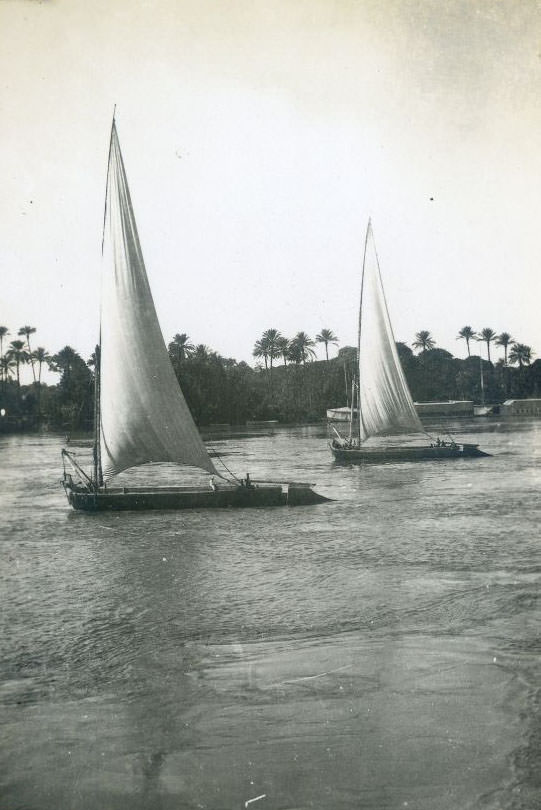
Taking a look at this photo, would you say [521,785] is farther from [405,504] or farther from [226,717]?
[405,504]

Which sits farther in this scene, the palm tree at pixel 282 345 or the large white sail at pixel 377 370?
the palm tree at pixel 282 345

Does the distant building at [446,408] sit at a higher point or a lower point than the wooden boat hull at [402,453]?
higher

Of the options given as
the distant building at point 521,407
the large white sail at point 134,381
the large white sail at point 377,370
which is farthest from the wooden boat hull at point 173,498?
the distant building at point 521,407

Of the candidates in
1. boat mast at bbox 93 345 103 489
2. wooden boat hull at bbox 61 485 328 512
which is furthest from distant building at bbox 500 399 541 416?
boat mast at bbox 93 345 103 489

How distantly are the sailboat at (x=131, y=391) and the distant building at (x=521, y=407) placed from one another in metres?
94.0

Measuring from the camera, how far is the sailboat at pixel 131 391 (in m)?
23.1

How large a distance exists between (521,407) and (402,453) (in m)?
75.1

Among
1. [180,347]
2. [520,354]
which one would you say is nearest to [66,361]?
[180,347]

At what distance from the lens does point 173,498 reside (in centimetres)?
2506

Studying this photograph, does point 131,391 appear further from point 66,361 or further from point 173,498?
point 66,361

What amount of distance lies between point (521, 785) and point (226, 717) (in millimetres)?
3470

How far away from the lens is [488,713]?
29.5 ft

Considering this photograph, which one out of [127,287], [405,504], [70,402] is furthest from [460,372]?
[127,287]

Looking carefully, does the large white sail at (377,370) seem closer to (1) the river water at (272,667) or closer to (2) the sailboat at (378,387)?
(2) the sailboat at (378,387)
